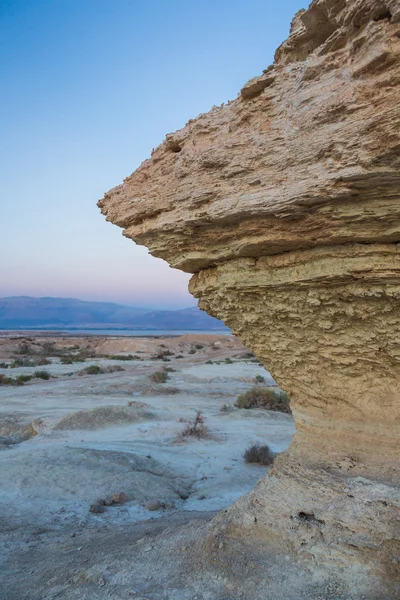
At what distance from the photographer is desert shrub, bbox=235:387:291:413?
1501cm

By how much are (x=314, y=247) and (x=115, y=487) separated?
219 inches

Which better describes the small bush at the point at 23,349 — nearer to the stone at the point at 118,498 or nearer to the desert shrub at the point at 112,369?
the desert shrub at the point at 112,369

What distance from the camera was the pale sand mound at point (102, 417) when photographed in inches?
465

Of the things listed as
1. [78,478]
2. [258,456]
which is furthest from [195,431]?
[78,478]

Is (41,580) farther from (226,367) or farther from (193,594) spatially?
(226,367)

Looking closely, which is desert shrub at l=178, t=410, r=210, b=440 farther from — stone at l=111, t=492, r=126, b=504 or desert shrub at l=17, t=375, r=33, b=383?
desert shrub at l=17, t=375, r=33, b=383

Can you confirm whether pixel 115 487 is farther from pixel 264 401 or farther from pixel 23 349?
pixel 23 349

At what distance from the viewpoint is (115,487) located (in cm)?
697

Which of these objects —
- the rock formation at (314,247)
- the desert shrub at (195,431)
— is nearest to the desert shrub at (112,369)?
the desert shrub at (195,431)

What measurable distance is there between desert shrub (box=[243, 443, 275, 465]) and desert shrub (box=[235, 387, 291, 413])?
5.85m

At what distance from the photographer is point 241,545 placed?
3953mm

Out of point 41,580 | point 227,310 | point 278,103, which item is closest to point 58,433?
point 41,580

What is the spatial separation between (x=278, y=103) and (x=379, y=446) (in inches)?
142

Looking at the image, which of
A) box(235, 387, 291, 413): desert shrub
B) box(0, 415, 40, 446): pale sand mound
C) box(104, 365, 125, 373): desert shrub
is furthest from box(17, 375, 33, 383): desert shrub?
box(235, 387, 291, 413): desert shrub
